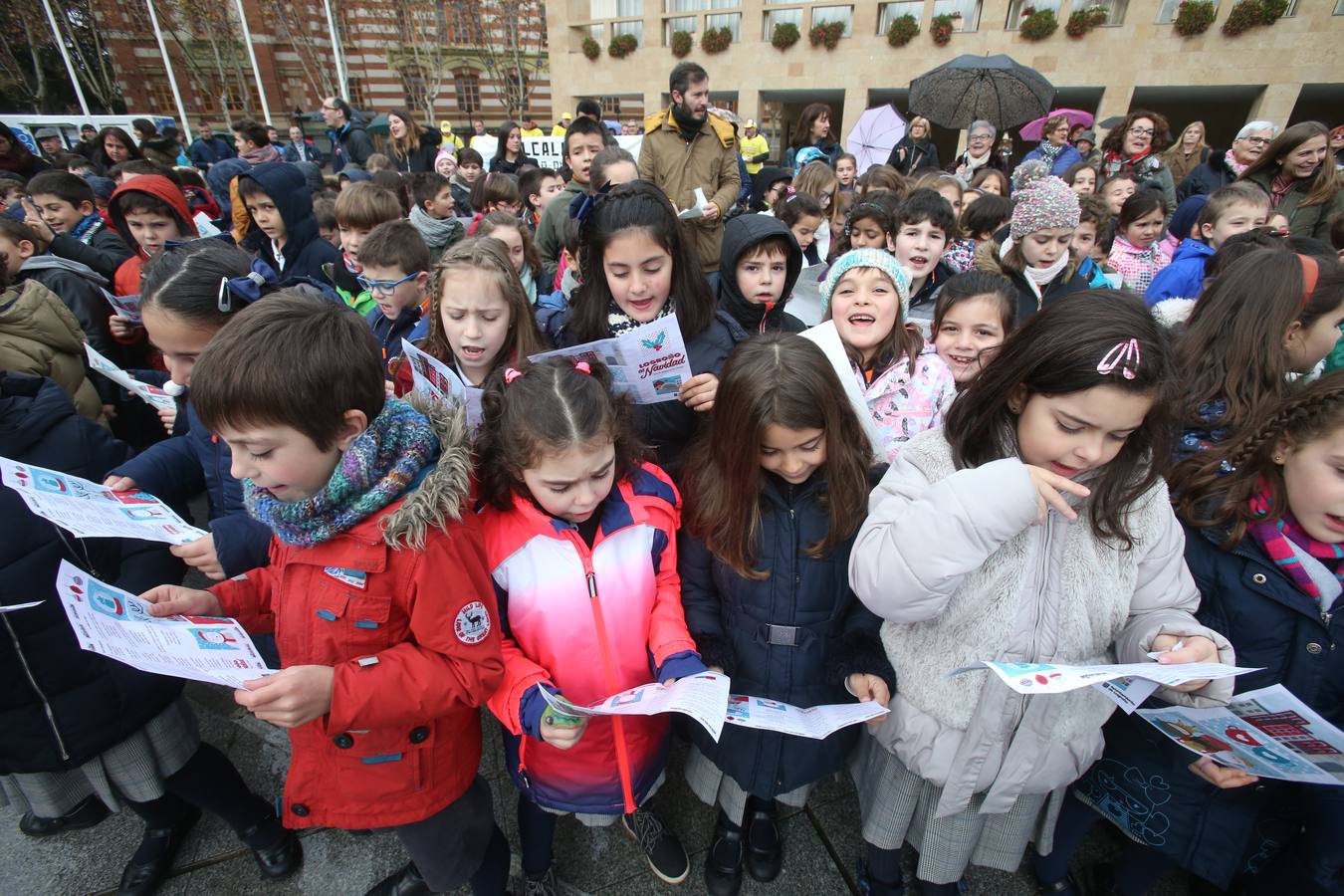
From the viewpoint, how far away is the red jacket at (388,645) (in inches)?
54.6

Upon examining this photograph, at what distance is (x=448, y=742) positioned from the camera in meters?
1.63

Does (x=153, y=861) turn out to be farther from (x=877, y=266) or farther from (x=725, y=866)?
(x=877, y=266)

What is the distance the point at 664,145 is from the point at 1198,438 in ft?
15.1

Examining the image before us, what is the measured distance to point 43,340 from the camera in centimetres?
246

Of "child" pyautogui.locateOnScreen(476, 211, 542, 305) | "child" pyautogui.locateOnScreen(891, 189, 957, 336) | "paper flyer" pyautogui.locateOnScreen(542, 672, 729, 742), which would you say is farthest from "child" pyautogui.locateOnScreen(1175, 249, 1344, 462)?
"child" pyautogui.locateOnScreen(476, 211, 542, 305)

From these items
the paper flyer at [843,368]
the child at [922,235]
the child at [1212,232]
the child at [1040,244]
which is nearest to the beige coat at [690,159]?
the child at [922,235]

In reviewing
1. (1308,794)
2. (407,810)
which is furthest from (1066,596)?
(407,810)

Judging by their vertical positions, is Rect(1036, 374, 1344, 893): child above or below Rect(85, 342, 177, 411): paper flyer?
below

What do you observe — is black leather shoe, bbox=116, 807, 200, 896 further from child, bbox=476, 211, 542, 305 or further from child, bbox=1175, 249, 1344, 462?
child, bbox=1175, 249, 1344, 462

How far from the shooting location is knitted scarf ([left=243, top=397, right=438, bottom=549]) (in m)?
1.33

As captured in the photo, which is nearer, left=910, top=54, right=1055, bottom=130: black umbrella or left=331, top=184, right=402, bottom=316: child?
left=331, top=184, right=402, bottom=316: child

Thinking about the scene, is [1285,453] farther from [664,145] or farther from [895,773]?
Result: [664,145]

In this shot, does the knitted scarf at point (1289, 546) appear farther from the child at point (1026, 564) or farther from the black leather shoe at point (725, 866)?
the black leather shoe at point (725, 866)

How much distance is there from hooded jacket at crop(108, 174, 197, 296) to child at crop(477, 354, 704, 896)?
319cm
